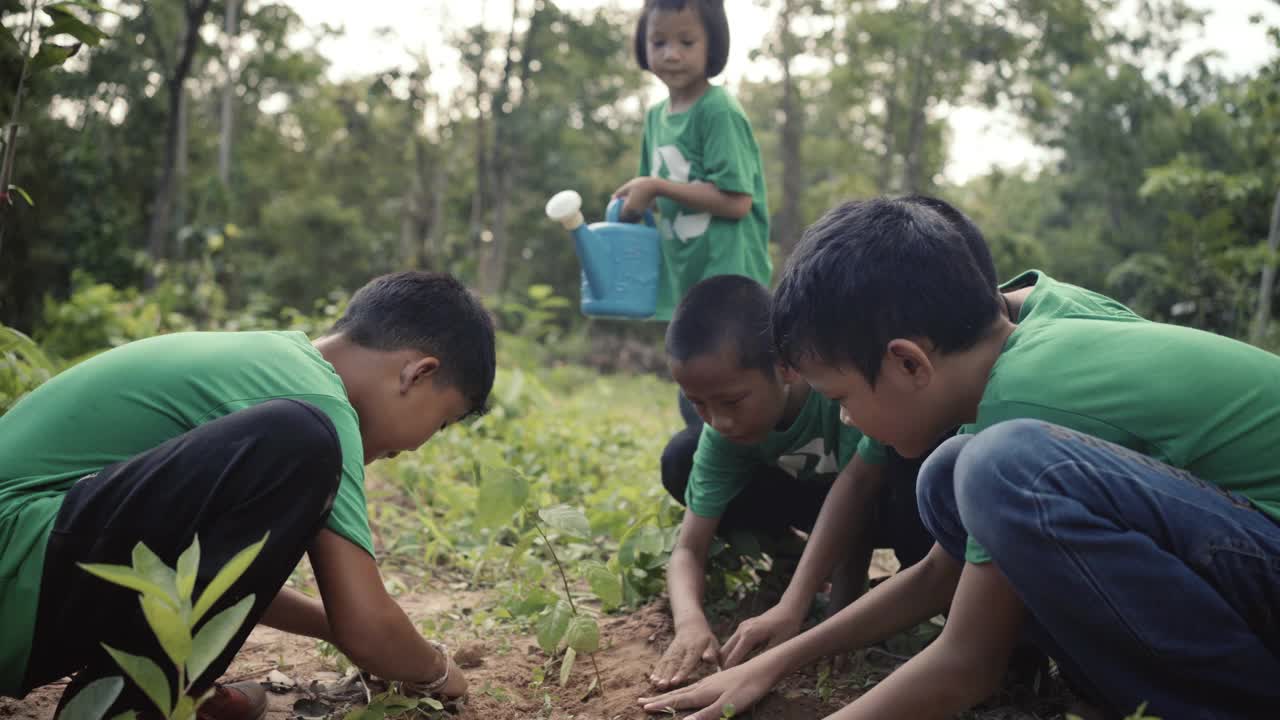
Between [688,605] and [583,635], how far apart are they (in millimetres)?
266

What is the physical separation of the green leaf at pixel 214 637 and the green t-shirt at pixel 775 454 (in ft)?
4.17

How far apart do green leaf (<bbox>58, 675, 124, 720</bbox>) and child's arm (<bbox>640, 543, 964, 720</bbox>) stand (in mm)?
930

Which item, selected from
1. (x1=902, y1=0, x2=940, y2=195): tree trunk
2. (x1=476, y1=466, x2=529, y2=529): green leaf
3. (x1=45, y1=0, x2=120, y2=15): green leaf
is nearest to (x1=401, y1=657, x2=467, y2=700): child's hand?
(x1=476, y1=466, x2=529, y2=529): green leaf

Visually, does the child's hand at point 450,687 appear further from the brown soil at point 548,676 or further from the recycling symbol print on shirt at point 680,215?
the recycling symbol print on shirt at point 680,215

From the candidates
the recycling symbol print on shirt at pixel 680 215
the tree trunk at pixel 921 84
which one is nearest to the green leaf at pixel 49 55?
the recycling symbol print on shirt at pixel 680 215

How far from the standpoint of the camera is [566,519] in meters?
2.03

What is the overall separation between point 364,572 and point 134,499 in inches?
15.0

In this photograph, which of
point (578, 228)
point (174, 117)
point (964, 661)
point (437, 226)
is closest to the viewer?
point (964, 661)

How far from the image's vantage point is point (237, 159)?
20.6 meters

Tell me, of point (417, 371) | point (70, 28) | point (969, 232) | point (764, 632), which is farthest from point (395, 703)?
point (70, 28)

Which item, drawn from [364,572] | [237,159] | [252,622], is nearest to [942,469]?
[364,572]

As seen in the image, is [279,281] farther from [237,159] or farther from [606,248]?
[606,248]

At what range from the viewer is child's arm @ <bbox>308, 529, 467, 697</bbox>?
5.41ft

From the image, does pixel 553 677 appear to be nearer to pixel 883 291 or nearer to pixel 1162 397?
pixel 883 291
